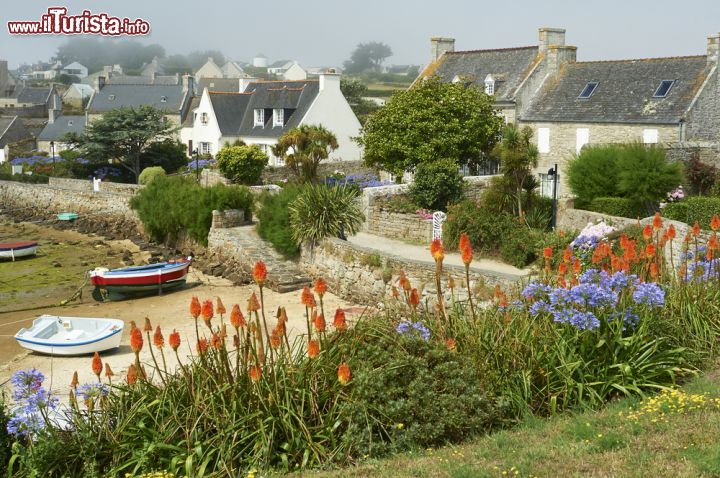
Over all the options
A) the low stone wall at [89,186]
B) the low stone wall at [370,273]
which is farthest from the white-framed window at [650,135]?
the low stone wall at [89,186]

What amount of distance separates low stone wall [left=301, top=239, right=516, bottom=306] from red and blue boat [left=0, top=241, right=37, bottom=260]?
13.2m

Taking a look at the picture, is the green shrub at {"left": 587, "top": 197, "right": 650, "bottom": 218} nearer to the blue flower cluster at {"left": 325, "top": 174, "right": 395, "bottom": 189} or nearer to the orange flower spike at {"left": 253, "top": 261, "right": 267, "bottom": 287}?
the blue flower cluster at {"left": 325, "top": 174, "right": 395, "bottom": 189}

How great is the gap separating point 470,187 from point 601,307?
18.3 metres

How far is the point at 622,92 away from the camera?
35.5 m

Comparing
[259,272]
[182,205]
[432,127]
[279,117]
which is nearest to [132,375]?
[259,272]

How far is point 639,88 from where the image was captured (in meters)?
35.1

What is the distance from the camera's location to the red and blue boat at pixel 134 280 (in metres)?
23.5

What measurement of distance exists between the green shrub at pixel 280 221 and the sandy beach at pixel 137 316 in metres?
1.49

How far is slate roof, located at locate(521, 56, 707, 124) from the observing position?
3359cm

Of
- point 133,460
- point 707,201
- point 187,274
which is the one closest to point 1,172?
point 187,274

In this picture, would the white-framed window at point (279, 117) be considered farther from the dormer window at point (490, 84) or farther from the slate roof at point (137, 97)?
the slate roof at point (137, 97)

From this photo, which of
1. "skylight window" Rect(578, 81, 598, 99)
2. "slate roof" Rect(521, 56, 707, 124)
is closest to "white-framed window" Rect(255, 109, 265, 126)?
"slate roof" Rect(521, 56, 707, 124)

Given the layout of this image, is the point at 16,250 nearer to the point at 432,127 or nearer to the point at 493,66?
the point at 432,127

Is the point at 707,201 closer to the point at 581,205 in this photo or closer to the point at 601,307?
the point at 581,205
